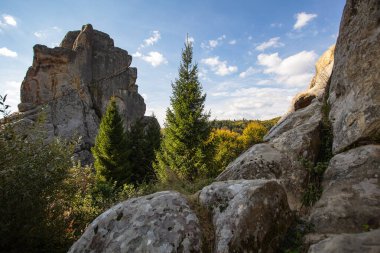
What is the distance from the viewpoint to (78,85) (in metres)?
39.2

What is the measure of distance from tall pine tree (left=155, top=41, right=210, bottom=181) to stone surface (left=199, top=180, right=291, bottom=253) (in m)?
10.9

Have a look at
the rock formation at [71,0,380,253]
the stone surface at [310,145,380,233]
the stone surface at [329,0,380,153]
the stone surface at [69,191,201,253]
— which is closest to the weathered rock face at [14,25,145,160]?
the rock formation at [71,0,380,253]

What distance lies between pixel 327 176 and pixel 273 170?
150 cm

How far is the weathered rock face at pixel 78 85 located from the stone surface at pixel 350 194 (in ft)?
105

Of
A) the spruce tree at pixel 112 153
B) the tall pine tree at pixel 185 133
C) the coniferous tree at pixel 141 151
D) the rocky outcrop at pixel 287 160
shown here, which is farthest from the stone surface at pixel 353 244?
the coniferous tree at pixel 141 151

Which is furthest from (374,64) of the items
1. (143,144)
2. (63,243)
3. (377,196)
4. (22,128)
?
(143,144)

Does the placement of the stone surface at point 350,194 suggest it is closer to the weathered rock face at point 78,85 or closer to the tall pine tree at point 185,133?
the tall pine tree at point 185,133

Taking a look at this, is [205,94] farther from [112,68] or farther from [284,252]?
[112,68]

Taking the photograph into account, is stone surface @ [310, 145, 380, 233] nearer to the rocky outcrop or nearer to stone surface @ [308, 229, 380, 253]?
the rocky outcrop

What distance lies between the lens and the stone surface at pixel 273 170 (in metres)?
7.37

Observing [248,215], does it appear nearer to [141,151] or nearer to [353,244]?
[353,244]

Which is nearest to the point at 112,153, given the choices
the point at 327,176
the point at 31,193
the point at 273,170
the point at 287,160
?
the point at 31,193

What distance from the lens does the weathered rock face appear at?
120 feet

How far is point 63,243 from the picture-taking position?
677 centimetres
